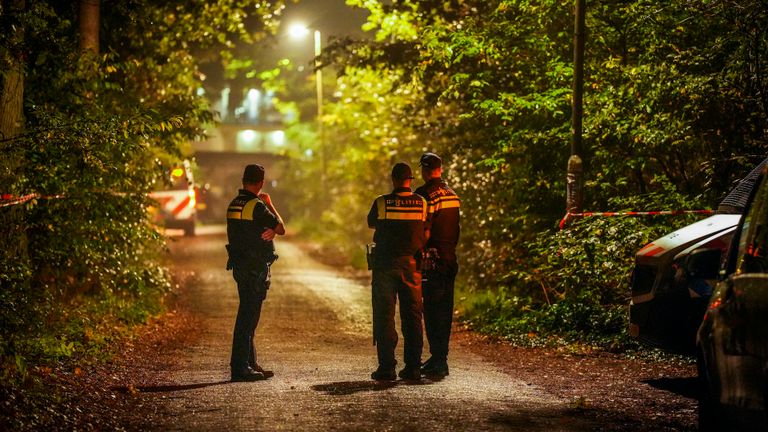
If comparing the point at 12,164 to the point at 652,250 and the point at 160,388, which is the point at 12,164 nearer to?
the point at 160,388

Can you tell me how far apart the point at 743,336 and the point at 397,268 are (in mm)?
4185

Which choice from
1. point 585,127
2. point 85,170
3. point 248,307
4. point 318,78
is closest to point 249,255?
point 248,307

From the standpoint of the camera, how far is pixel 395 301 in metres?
8.70

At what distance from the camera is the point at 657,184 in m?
12.9

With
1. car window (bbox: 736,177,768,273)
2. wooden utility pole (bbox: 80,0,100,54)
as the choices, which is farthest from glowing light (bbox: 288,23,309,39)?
car window (bbox: 736,177,768,273)

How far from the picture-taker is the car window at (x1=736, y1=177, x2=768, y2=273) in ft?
16.7

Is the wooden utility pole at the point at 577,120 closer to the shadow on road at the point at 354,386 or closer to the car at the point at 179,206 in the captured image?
the shadow on road at the point at 354,386

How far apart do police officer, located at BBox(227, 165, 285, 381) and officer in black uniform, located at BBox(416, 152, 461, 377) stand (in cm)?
142

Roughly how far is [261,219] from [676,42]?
20.0 feet

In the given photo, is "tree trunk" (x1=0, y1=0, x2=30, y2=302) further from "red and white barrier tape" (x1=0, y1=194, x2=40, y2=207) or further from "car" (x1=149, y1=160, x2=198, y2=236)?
"car" (x1=149, y1=160, x2=198, y2=236)

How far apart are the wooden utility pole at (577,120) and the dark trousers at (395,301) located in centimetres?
380

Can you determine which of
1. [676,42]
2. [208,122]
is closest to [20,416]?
[676,42]

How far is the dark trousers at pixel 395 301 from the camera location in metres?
8.72

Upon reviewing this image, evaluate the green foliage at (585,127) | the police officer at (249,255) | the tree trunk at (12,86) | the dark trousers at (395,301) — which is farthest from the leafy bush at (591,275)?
the tree trunk at (12,86)
